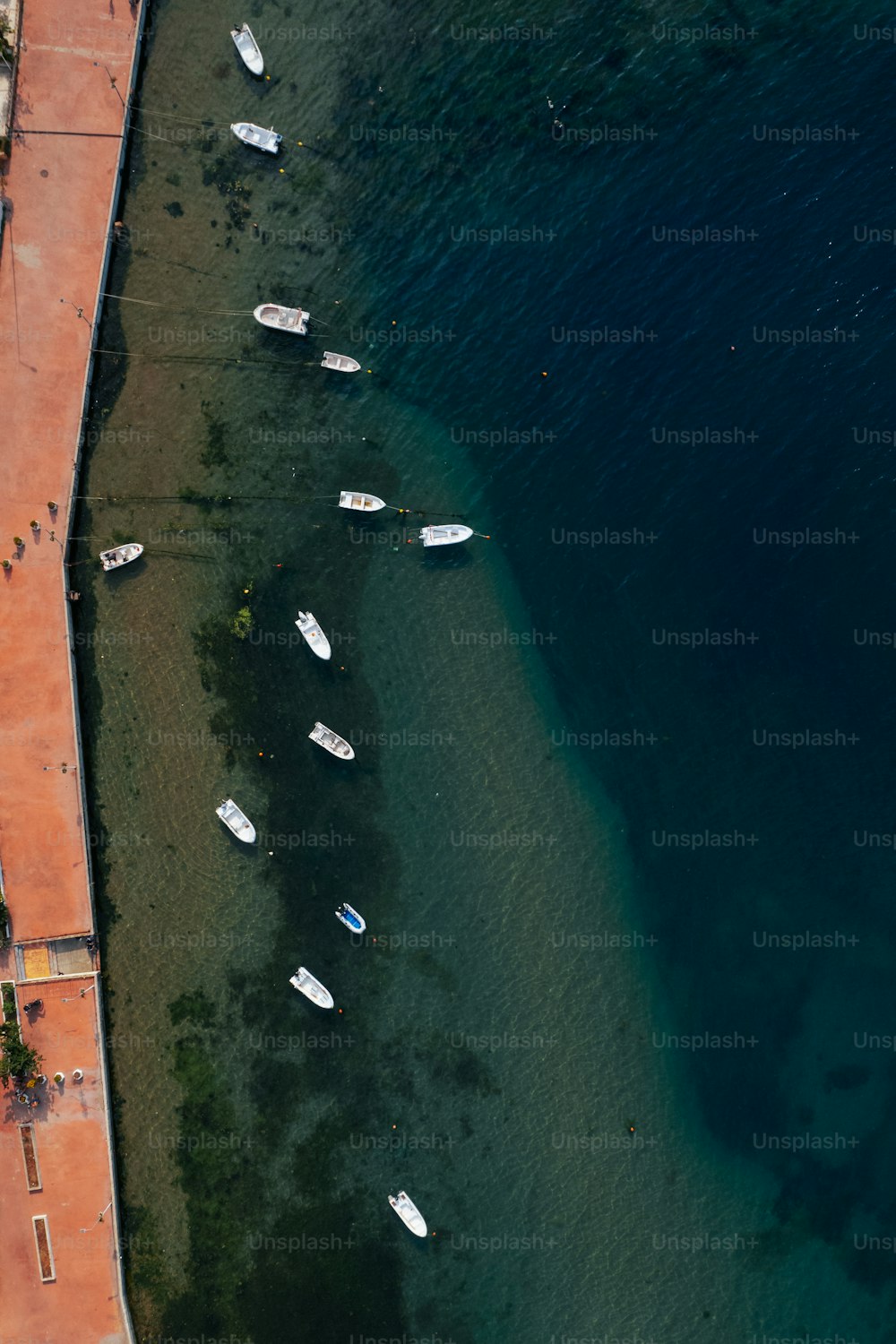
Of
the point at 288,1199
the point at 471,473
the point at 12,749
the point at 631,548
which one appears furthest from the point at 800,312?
the point at 288,1199

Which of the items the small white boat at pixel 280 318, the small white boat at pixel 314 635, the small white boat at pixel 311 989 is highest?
the small white boat at pixel 280 318

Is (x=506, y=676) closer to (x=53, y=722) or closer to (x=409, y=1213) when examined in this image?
(x=53, y=722)

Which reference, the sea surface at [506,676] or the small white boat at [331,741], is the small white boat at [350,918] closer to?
the sea surface at [506,676]

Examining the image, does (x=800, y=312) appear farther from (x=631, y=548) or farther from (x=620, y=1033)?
(x=620, y=1033)

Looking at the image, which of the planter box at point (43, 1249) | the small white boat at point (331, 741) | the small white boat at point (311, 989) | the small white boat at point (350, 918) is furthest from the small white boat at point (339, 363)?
the planter box at point (43, 1249)

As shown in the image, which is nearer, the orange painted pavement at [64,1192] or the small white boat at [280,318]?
the orange painted pavement at [64,1192]

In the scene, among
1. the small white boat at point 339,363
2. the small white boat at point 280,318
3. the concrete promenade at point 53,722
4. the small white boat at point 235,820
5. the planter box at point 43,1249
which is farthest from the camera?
the small white boat at point 339,363
